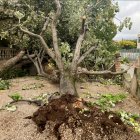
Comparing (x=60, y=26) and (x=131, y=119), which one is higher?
(x=60, y=26)

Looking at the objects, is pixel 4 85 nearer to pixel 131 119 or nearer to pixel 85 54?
pixel 85 54

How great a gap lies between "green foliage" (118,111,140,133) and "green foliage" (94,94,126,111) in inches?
24.3

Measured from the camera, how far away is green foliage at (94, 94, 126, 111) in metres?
8.50

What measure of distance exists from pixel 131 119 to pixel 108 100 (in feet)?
5.34

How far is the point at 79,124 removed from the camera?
627 cm

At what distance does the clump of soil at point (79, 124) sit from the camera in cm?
613

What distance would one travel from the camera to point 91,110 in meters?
6.82

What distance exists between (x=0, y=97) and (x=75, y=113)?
3101 millimetres

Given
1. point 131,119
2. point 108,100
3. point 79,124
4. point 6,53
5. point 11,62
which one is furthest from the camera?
point 6,53

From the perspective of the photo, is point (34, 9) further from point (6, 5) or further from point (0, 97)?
point (0, 97)

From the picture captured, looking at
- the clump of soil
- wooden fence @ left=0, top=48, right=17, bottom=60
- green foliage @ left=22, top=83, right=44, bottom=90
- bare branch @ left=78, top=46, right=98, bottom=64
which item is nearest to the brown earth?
the clump of soil

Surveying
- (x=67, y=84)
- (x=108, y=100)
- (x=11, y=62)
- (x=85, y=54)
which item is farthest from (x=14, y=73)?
(x=108, y=100)

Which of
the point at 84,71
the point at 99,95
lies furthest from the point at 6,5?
the point at 99,95

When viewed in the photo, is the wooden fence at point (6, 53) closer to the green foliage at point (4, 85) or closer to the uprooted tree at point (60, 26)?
the uprooted tree at point (60, 26)
